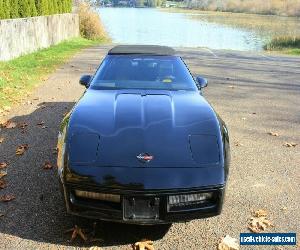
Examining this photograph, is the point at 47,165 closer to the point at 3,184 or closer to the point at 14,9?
the point at 3,184

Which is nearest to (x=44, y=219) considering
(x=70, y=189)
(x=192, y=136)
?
(x=70, y=189)

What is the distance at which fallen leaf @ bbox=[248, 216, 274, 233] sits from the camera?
3904 mm

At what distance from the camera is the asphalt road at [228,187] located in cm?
375

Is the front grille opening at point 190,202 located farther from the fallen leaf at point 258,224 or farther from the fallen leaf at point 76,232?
the fallen leaf at point 76,232

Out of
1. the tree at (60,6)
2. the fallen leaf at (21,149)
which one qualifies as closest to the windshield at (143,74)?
the fallen leaf at (21,149)

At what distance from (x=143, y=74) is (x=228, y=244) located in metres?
2.58

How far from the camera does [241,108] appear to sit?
884cm

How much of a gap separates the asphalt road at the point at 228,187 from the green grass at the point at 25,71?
0.37m

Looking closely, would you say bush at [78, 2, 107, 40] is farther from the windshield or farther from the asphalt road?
the windshield

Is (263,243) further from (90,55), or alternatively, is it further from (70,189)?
(90,55)

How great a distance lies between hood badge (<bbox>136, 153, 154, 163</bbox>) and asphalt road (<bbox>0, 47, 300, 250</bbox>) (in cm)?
76

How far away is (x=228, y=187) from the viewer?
4.84 m

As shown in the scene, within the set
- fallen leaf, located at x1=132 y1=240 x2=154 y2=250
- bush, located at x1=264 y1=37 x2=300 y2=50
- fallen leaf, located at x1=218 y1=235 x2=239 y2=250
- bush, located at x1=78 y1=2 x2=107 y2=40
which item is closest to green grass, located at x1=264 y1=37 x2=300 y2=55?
bush, located at x1=264 y1=37 x2=300 y2=50

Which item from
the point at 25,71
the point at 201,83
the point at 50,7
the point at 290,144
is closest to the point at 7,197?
the point at 201,83
